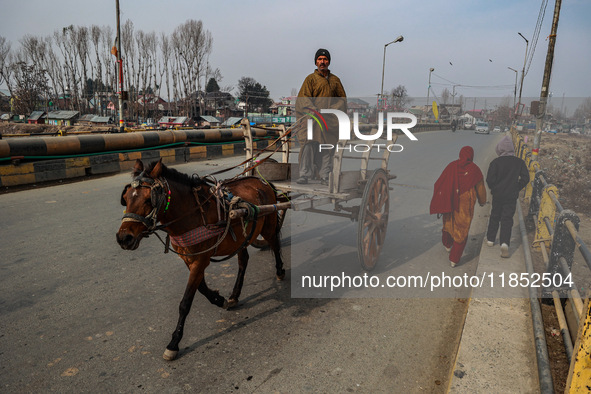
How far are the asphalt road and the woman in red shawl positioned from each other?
0.45 m

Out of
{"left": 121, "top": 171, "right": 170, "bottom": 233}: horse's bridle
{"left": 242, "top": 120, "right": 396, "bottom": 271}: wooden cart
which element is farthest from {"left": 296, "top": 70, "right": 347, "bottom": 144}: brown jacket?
{"left": 121, "top": 171, "right": 170, "bottom": 233}: horse's bridle

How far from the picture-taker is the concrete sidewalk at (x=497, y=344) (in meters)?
2.69

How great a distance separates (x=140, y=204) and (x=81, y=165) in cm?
888

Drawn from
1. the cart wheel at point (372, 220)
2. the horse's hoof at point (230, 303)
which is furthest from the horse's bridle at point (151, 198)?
the cart wheel at point (372, 220)

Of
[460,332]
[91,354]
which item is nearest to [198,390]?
[91,354]

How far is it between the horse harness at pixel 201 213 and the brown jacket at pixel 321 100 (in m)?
1.85

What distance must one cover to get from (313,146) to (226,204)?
2.09m

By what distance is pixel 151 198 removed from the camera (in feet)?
8.88

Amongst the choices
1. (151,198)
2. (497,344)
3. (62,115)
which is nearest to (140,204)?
(151,198)

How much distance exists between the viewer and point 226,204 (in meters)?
3.37

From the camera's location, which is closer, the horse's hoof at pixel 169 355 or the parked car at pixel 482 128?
the horse's hoof at pixel 169 355

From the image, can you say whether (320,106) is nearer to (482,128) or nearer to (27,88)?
(482,128)

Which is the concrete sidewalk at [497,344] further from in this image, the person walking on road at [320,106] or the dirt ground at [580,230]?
the person walking on road at [320,106]

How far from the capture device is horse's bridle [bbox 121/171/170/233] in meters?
2.63
